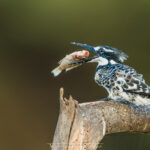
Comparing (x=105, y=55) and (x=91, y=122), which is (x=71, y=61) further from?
(x=91, y=122)

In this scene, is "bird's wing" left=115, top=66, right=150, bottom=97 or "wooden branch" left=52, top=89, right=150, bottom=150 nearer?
"wooden branch" left=52, top=89, right=150, bottom=150

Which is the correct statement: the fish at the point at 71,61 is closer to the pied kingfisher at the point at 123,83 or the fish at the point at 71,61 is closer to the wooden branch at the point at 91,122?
the pied kingfisher at the point at 123,83

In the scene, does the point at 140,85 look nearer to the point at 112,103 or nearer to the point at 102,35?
the point at 112,103

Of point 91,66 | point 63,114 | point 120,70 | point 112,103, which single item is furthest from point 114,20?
point 63,114

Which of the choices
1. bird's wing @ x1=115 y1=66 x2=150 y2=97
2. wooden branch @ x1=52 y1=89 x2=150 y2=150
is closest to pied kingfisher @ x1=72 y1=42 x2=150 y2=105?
bird's wing @ x1=115 y1=66 x2=150 y2=97

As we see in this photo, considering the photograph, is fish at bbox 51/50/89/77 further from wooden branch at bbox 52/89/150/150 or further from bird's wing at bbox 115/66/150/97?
wooden branch at bbox 52/89/150/150
